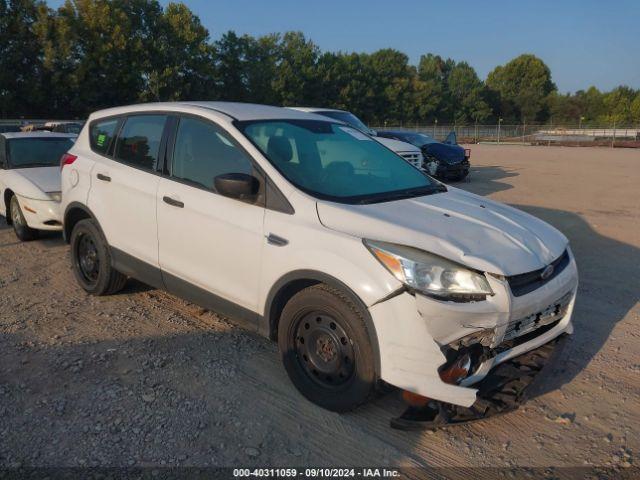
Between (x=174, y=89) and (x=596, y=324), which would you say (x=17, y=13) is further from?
(x=596, y=324)

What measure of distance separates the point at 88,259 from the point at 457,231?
12.0ft

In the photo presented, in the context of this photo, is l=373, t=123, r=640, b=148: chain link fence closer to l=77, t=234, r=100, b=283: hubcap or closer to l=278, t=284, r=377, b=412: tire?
l=77, t=234, r=100, b=283: hubcap

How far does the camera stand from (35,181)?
279 inches

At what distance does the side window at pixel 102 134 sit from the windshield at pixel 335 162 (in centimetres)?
170

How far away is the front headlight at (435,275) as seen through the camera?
2.86m

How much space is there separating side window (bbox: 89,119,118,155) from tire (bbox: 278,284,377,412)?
2662 mm

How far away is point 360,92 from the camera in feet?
226

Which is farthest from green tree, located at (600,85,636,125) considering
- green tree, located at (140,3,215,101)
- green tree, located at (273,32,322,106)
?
green tree, located at (140,3,215,101)

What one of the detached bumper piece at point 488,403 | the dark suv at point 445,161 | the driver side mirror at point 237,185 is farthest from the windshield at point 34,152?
the dark suv at point 445,161

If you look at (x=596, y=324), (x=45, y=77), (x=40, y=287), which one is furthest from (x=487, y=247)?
(x=45, y=77)

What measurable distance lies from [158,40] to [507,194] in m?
42.2

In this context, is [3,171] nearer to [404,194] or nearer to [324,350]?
[404,194]

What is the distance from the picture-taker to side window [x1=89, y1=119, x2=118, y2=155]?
489cm

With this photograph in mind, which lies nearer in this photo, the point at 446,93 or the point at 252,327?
the point at 252,327
